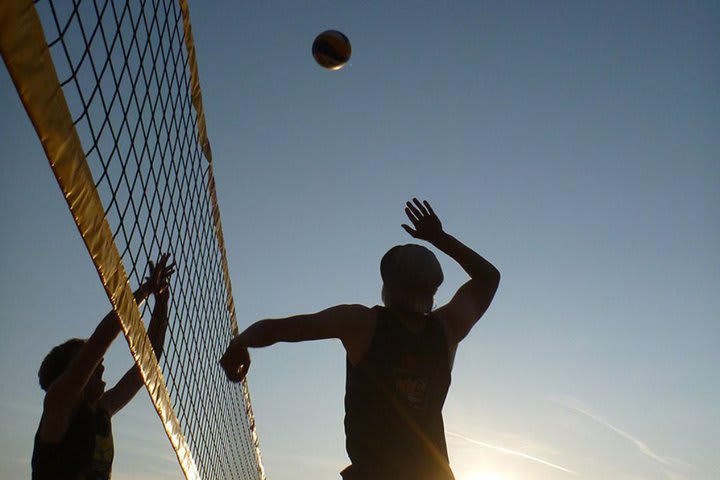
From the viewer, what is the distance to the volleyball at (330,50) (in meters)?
6.70

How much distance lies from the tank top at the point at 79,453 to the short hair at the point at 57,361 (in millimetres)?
296

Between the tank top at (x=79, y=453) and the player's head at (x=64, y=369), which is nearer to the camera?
the tank top at (x=79, y=453)

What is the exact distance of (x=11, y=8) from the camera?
6.50 ft

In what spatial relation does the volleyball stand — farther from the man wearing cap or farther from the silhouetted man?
the man wearing cap

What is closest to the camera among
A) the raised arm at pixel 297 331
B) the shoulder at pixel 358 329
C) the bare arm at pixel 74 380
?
the raised arm at pixel 297 331

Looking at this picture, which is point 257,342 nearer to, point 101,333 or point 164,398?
point 101,333

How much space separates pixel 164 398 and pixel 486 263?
2027mm

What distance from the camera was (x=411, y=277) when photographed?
→ 8.83 ft

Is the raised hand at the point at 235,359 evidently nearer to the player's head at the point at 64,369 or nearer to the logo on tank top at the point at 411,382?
the logo on tank top at the point at 411,382

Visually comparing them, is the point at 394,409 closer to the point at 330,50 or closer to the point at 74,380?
the point at 74,380

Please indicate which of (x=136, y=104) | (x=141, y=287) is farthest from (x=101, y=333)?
(x=136, y=104)

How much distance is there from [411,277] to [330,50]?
4432 millimetres

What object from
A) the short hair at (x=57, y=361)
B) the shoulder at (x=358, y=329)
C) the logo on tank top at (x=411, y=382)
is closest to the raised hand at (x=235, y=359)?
the shoulder at (x=358, y=329)

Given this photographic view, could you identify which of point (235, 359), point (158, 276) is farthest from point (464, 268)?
point (158, 276)
